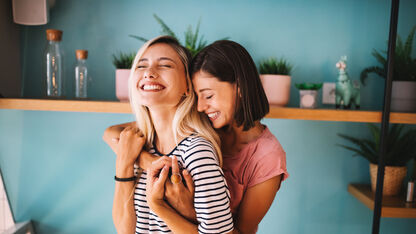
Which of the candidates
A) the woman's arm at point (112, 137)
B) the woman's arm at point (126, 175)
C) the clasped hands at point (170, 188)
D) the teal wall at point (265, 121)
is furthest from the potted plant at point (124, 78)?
the clasped hands at point (170, 188)

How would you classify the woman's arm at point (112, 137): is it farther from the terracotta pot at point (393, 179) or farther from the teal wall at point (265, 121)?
the terracotta pot at point (393, 179)

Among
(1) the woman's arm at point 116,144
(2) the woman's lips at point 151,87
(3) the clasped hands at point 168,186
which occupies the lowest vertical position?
(3) the clasped hands at point 168,186

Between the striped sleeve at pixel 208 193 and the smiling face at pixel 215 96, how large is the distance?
171mm

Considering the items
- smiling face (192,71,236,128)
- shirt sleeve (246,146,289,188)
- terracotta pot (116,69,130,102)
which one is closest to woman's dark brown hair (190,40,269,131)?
smiling face (192,71,236,128)

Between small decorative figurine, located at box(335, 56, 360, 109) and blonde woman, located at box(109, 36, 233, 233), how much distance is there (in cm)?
81

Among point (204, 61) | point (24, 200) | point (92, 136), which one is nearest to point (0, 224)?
point (24, 200)

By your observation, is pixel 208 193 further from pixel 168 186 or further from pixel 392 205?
pixel 392 205

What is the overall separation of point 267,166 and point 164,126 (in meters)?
0.40

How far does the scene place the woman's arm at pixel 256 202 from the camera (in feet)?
3.50

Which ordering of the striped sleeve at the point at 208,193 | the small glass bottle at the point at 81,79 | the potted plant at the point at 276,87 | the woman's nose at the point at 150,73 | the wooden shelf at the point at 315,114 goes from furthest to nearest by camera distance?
the small glass bottle at the point at 81,79, the potted plant at the point at 276,87, the wooden shelf at the point at 315,114, the woman's nose at the point at 150,73, the striped sleeve at the point at 208,193

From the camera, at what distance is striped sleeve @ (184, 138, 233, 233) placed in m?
0.89

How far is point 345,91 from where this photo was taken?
1.54 metres

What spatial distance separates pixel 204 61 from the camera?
103 cm

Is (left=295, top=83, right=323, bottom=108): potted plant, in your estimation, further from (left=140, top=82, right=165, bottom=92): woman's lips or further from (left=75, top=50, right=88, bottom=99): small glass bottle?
(left=75, top=50, right=88, bottom=99): small glass bottle
